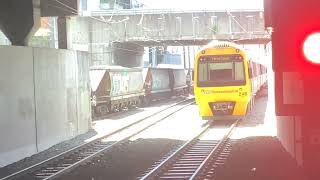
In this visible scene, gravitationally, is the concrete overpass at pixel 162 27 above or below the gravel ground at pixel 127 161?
above

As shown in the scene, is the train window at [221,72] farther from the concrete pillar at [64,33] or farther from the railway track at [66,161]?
the concrete pillar at [64,33]

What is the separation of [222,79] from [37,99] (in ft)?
28.4

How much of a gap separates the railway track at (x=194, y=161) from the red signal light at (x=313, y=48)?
348 inches

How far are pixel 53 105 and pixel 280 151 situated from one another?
7215 millimetres

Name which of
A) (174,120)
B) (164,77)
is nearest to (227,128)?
(174,120)

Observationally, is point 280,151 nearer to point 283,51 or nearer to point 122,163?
point 122,163

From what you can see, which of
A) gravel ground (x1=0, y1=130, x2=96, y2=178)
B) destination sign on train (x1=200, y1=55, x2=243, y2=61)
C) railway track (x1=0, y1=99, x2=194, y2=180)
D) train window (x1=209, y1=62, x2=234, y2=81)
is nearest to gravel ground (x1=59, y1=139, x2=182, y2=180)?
railway track (x1=0, y1=99, x2=194, y2=180)

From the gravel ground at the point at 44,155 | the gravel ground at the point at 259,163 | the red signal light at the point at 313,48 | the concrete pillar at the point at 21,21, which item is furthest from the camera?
the concrete pillar at the point at 21,21

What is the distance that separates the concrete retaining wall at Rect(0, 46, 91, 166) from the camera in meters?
14.2

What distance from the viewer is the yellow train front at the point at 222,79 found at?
22422mm

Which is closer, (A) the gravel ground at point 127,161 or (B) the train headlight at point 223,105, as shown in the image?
(A) the gravel ground at point 127,161

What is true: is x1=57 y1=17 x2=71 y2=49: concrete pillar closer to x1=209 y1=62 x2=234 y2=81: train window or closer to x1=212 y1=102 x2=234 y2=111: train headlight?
x1=209 y1=62 x2=234 y2=81: train window

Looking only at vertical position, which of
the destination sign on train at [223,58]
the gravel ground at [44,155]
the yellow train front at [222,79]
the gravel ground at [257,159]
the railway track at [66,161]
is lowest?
the gravel ground at [44,155]

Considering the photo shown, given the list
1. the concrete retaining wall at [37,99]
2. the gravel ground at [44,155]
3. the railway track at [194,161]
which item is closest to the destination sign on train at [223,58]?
the railway track at [194,161]
